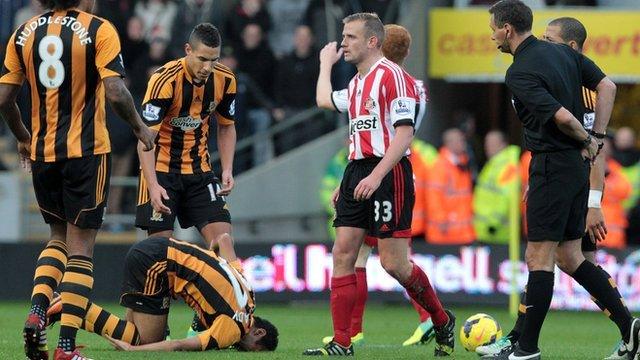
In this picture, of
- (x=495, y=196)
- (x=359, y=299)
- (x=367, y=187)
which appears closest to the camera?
(x=367, y=187)

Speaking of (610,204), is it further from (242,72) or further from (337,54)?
(337,54)

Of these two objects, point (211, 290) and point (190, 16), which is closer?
point (211, 290)

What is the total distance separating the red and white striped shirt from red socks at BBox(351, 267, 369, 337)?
1.13m

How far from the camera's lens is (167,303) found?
9.05 meters

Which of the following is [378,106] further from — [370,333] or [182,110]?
[370,333]

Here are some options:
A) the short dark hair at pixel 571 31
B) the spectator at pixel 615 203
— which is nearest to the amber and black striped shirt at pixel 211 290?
the short dark hair at pixel 571 31

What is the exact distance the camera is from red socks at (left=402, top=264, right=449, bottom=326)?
905 centimetres

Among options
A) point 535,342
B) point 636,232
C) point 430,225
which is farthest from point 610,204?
point 535,342

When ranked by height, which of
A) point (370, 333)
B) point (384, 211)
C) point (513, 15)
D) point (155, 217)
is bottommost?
point (370, 333)

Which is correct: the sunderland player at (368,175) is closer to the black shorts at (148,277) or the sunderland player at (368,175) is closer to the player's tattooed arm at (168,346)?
the player's tattooed arm at (168,346)

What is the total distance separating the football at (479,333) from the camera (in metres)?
9.33

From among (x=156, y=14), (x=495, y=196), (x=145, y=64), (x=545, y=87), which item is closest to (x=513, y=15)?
(x=545, y=87)

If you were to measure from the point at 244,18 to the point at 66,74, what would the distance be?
32.1 feet

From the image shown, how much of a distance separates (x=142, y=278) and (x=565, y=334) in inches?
194
